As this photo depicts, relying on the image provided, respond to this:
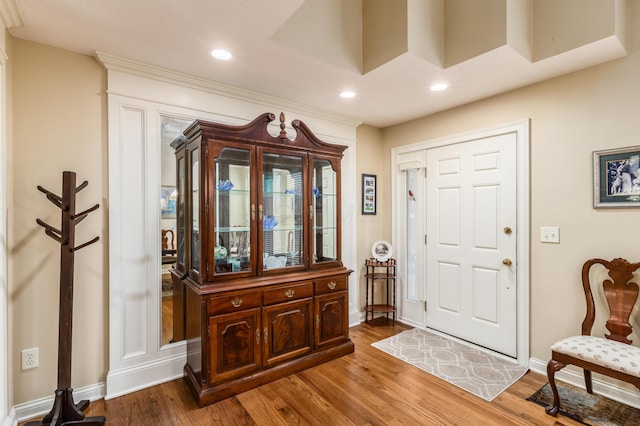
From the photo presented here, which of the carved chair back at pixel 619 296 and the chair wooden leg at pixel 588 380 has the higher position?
the carved chair back at pixel 619 296

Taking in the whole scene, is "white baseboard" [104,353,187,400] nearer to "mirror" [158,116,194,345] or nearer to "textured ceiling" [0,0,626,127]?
"mirror" [158,116,194,345]

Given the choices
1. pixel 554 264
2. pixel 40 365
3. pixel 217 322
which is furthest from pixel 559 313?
pixel 40 365

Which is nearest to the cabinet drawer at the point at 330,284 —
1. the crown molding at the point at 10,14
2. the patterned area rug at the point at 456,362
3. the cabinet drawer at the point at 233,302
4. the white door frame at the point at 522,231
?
the cabinet drawer at the point at 233,302

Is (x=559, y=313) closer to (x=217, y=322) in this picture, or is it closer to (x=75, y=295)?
(x=217, y=322)

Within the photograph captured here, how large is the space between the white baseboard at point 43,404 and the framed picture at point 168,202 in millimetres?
1303

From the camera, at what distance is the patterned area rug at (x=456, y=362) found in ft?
8.13

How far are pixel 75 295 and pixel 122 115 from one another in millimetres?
1319

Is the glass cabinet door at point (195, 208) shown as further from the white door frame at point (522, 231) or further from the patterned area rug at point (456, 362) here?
the white door frame at point (522, 231)

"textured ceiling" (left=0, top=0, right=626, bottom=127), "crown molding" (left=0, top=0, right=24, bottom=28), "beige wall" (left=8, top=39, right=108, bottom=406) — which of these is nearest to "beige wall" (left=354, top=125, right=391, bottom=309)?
"textured ceiling" (left=0, top=0, right=626, bottom=127)

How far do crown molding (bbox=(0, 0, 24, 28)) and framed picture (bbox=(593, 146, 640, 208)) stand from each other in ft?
12.4

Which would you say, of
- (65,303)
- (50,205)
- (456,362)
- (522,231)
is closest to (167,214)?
(50,205)

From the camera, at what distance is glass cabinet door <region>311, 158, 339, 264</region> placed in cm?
295

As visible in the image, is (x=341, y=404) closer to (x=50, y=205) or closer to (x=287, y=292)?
(x=287, y=292)

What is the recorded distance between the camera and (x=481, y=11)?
2.20 m
